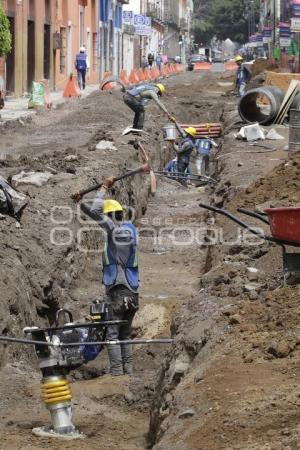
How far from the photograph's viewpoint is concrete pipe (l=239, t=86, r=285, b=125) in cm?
2980

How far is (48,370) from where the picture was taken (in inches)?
351

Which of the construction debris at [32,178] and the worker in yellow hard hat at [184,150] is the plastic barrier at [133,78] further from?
the construction debris at [32,178]

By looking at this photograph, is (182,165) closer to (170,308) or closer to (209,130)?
(209,130)

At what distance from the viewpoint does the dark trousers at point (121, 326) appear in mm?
11453

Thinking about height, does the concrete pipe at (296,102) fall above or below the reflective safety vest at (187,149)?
above

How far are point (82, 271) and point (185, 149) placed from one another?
1015cm

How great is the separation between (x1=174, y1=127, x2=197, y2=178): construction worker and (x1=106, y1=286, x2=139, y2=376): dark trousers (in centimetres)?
1378

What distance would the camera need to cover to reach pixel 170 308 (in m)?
14.5

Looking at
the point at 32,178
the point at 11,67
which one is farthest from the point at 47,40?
the point at 32,178

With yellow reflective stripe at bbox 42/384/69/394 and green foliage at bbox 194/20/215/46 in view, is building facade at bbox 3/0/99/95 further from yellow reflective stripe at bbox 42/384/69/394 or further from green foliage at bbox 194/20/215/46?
green foliage at bbox 194/20/215/46

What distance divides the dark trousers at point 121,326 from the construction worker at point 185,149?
542 inches

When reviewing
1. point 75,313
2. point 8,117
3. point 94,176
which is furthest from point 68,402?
point 8,117

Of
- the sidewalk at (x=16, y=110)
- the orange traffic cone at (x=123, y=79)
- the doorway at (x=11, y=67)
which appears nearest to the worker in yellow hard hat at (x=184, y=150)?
the sidewalk at (x=16, y=110)

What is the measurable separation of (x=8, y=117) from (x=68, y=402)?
2388 centimetres
